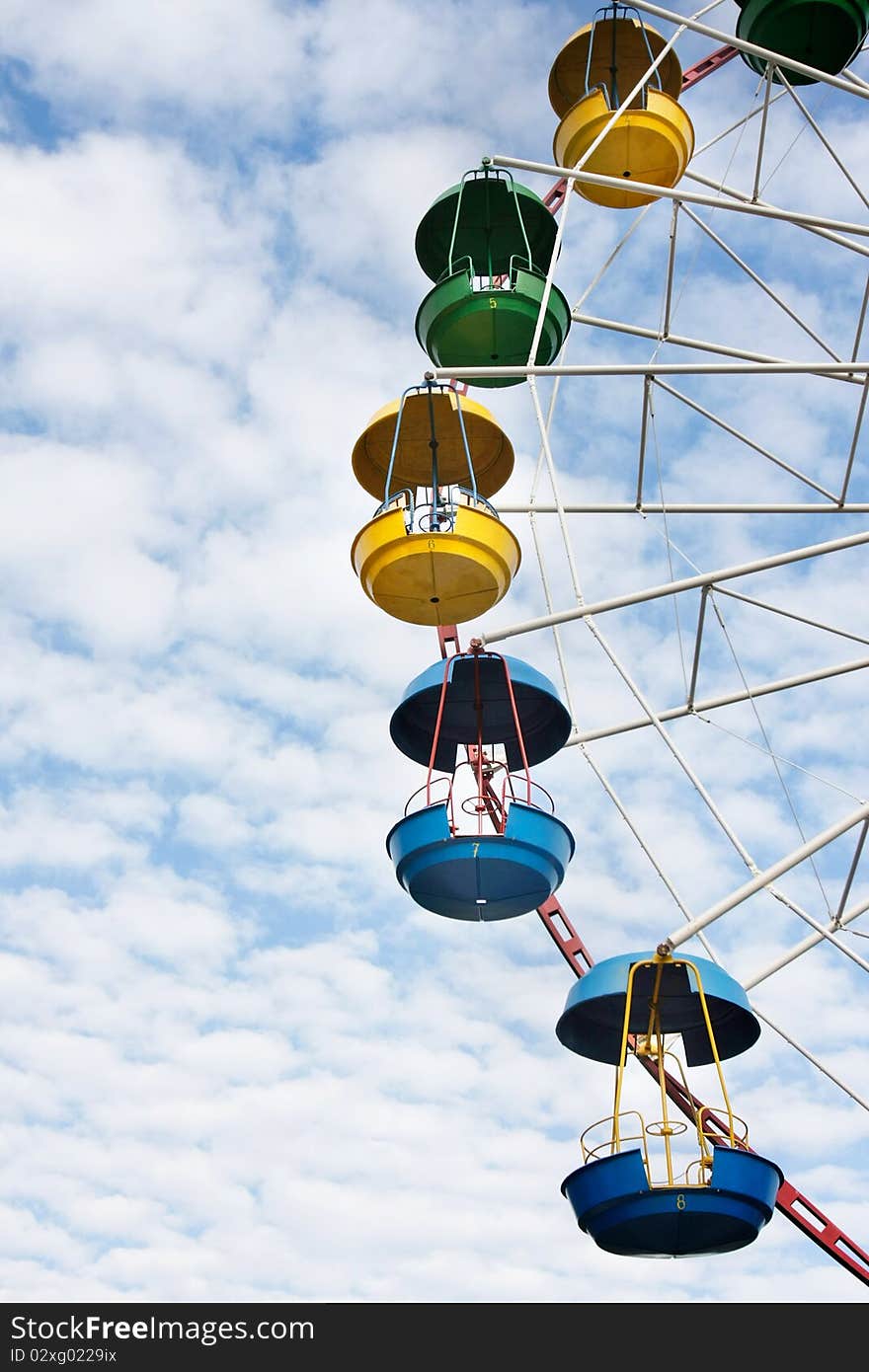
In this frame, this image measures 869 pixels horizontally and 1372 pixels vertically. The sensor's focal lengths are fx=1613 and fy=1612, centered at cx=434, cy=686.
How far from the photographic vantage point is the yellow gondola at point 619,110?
601 inches

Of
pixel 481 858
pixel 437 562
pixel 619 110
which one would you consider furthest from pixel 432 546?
pixel 619 110

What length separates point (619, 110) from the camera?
589 inches

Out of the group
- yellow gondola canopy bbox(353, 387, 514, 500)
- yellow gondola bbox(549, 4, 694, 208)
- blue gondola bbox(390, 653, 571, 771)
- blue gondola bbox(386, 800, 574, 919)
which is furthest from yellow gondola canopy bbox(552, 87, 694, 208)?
blue gondola bbox(386, 800, 574, 919)

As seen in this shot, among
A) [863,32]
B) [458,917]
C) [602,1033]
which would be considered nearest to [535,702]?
[458,917]

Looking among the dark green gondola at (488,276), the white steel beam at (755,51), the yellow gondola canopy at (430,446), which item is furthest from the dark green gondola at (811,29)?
the yellow gondola canopy at (430,446)

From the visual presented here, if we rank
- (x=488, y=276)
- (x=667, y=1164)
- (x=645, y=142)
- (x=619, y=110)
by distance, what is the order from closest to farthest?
(x=667, y=1164)
(x=488, y=276)
(x=619, y=110)
(x=645, y=142)

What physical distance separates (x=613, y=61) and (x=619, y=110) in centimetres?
230

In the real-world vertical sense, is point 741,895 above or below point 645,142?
below

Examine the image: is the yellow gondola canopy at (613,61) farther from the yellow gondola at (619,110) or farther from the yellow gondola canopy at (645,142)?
the yellow gondola canopy at (645,142)

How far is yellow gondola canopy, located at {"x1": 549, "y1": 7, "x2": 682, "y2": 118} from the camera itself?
55.6ft

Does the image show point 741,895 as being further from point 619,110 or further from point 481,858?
point 619,110

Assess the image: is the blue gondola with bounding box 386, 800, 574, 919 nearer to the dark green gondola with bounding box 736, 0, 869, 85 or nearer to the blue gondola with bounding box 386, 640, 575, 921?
the blue gondola with bounding box 386, 640, 575, 921

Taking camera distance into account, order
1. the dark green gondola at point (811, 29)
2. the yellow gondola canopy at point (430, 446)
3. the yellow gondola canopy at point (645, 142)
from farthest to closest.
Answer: the dark green gondola at point (811, 29), the yellow gondola canopy at point (645, 142), the yellow gondola canopy at point (430, 446)

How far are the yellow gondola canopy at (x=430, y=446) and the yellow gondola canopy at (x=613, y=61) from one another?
202 inches
